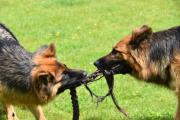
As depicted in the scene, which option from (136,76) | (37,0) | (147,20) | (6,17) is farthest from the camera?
(37,0)

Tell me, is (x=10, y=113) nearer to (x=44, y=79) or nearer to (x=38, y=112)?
(x=38, y=112)

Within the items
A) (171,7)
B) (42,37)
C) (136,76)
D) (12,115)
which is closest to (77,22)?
(42,37)

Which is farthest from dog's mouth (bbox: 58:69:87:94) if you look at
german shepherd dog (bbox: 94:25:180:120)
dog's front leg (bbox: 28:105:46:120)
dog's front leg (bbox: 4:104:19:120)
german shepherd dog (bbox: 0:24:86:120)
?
dog's front leg (bbox: 4:104:19:120)

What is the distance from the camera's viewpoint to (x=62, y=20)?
50.2ft

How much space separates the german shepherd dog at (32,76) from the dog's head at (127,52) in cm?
54

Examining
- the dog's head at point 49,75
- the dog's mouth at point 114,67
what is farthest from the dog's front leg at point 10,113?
the dog's mouth at point 114,67

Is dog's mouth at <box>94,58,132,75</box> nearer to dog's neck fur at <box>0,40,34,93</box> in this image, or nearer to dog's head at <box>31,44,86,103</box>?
dog's head at <box>31,44,86,103</box>

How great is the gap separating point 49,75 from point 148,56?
1.54 meters

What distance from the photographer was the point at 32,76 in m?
6.14

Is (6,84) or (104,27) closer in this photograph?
(6,84)

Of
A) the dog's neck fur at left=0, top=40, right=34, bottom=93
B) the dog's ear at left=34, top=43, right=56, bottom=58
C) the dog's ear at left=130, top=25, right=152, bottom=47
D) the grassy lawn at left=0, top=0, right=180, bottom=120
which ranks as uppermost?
the dog's ear at left=130, top=25, right=152, bottom=47

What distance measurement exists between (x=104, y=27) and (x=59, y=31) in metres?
1.46

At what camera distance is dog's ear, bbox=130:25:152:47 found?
259 inches

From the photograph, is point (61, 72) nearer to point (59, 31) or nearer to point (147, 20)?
point (59, 31)
